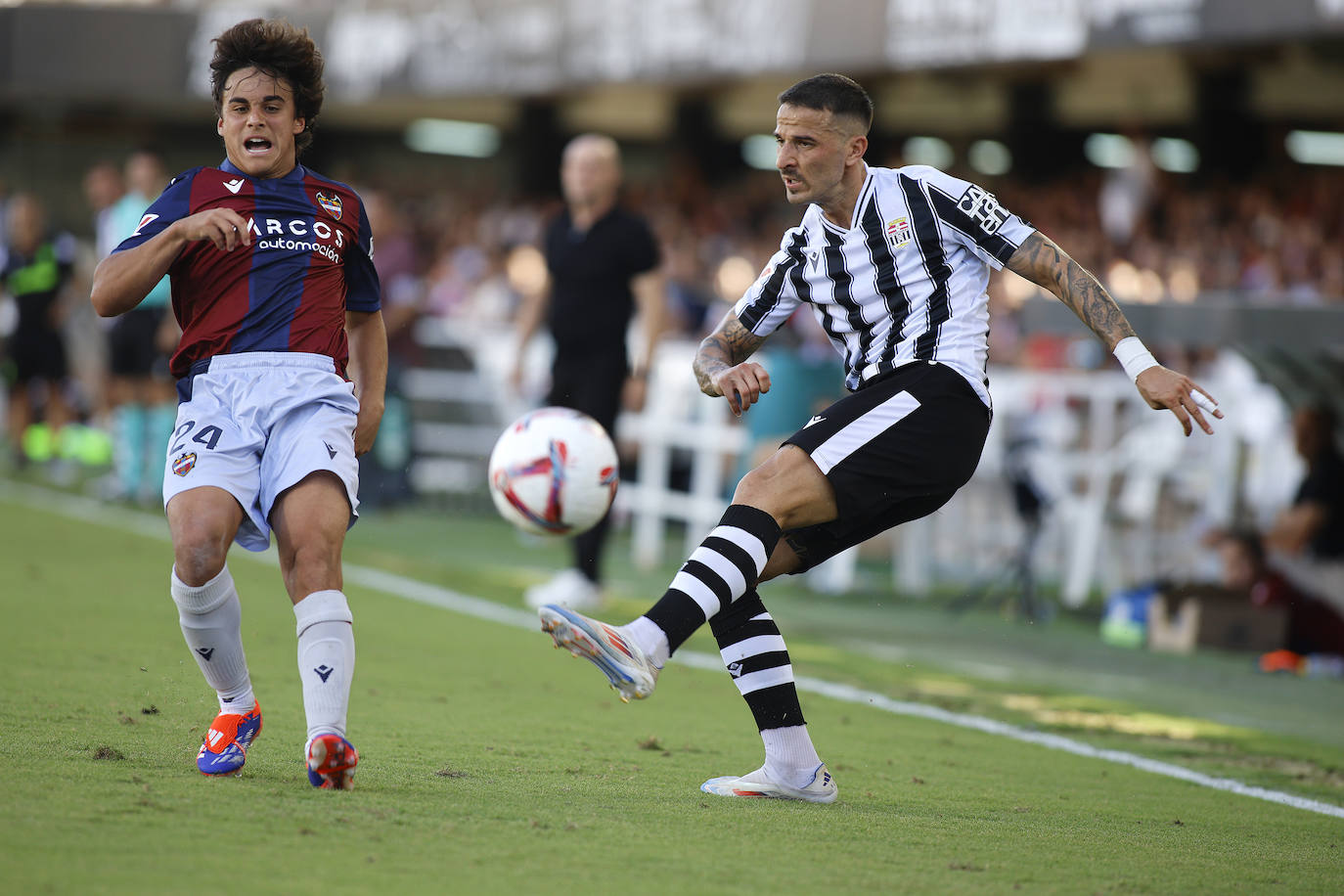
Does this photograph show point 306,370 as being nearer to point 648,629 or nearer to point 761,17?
point 648,629

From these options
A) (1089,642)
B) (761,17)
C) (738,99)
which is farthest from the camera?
(738,99)

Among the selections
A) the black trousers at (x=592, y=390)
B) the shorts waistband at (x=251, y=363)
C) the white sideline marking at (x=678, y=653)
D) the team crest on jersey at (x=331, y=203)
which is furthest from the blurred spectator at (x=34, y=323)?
the shorts waistband at (x=251, y=363)

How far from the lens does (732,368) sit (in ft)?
15.2

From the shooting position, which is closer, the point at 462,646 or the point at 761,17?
the point at 462,646

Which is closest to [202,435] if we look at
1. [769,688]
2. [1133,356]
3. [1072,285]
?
[769,688]

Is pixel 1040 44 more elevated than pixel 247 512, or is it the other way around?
A: pixel 1040 44

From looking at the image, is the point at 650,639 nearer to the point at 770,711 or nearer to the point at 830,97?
the point at 770,711

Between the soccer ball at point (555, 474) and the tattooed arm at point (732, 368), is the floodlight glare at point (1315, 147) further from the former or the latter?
the tattooed arm at point (732, 368)

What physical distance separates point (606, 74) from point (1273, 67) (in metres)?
7.73

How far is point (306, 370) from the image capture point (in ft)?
14.2

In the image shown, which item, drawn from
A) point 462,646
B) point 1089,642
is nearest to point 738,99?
point 1089,642

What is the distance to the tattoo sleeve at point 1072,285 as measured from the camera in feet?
14.6

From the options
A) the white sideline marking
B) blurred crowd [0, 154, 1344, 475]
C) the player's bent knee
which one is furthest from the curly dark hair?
blurred crowd [0, 154, 1344, 475]

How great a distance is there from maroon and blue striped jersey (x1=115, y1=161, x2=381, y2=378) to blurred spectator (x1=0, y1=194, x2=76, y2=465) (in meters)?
12.5
